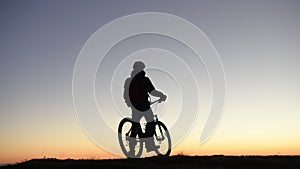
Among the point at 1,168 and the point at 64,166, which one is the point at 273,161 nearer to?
the point at 64,166

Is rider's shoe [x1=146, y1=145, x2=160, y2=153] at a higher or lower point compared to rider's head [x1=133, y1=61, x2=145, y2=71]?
lower

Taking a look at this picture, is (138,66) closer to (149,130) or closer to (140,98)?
(140,98)

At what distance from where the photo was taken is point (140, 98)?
499 inches

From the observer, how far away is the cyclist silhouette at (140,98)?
12.6 m

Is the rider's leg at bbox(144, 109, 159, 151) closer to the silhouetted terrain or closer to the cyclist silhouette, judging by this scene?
the cyclist silhouette

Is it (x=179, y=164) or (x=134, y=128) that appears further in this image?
(x=134, y=128)

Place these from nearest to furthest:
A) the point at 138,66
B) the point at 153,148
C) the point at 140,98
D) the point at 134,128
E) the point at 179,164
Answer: the point at 179,164, the point at 138,66, the point at 140,98, the point at 153,148, the point at 134,128

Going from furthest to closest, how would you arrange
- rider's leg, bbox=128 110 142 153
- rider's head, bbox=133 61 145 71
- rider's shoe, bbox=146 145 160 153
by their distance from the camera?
rider's leg, bbox=128 110 142 153
rider's shoe, bbox=146 145 160 153
rider's head, bbox=133 61 145 71

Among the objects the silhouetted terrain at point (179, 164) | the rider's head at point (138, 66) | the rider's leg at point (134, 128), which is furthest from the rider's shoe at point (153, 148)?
the rider's head at point (138, 66)

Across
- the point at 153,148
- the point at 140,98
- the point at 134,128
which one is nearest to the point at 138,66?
the point at 140,98

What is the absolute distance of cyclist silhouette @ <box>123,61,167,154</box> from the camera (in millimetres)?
12609

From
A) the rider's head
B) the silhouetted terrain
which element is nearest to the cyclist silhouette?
the rider's head

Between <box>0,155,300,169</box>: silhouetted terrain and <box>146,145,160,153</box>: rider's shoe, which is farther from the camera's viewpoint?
<box>146,145,160,153</box>: rider's shoe

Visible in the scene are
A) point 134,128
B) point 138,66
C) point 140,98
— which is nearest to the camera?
point 138,66
